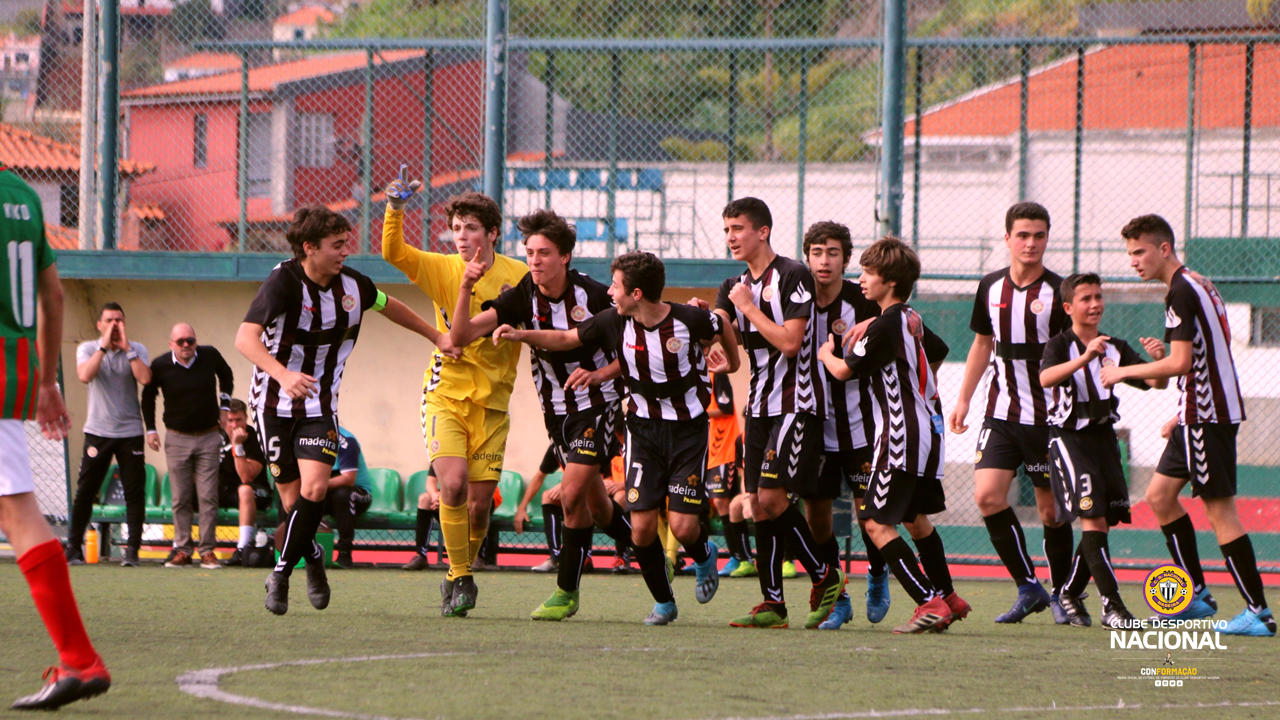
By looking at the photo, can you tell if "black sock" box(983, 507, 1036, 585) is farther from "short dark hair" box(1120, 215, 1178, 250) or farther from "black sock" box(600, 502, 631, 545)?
"black sock" box(600, 502, 631, 545)

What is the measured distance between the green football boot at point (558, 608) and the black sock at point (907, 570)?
151cm

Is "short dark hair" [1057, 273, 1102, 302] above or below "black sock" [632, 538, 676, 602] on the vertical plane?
above

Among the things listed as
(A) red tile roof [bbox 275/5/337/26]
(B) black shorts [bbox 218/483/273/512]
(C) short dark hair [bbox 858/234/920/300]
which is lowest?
(B) black shorts [bbox 218/483/273/512]

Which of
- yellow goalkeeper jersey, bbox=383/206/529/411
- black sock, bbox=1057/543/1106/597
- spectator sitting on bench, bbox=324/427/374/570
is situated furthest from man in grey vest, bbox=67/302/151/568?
A: black sock, bbox=1057/543/1106/597

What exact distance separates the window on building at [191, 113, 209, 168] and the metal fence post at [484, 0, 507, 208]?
3202 mm

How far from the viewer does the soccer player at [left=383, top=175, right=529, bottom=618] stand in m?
6.58

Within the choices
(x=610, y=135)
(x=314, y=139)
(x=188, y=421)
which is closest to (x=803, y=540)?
(x=188, y=421)

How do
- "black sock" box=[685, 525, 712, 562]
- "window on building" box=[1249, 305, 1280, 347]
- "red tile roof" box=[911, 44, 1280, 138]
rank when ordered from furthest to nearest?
"red tile roof" box=[911, 44, 1280, 138] → "window on building" box=[1249, 305, 1280, 347] → "black sock" box=[685, 525, 712, 562]

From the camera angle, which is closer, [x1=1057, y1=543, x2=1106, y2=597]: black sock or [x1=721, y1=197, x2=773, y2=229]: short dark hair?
[x1=721, y1=197, x2=773, y2=229]: short dark hair

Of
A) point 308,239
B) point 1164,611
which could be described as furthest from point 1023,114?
point 308,239

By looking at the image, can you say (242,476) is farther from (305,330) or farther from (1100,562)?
(1100,562)

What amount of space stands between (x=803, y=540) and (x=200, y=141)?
30.9ft

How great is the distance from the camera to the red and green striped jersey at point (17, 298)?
390 centimetres

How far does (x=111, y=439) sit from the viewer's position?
10875 millimetres
